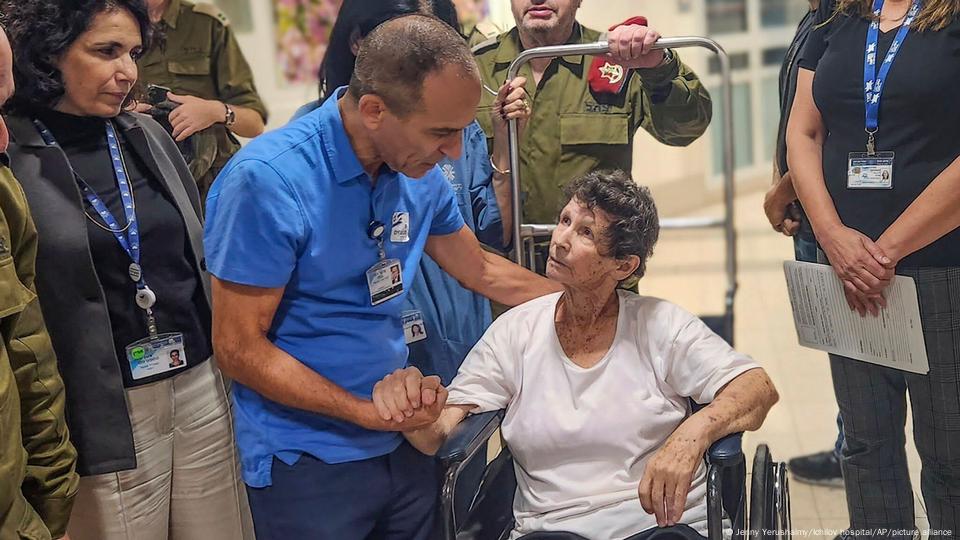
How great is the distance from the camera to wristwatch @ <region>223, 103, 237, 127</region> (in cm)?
286

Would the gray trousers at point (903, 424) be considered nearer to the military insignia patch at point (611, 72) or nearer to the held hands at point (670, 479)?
the held hands at point (670, 479)

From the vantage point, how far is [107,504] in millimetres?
1998

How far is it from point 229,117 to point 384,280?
1.21 metres

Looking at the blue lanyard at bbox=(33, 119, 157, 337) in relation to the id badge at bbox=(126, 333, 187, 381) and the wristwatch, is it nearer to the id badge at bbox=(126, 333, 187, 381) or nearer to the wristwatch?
the id badge at bbox=(126, 333, 187, 381)

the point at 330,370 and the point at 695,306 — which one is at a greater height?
the point at 330,370

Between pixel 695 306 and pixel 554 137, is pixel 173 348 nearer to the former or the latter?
pixel 554 137

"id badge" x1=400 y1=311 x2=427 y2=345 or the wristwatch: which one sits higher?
the wristwatch

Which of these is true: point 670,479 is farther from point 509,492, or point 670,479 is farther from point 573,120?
point 573,120

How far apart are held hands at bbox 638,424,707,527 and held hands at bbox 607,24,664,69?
889 mm

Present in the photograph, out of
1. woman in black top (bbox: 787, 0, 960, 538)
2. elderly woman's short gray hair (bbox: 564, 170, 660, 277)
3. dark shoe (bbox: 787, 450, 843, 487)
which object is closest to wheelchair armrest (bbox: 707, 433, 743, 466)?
elderly woman's short gray hair (bbox: 564, 170, 660, 277)

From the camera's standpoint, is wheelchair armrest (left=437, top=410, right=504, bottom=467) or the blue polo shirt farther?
wheelchair armrest (left=437, top=410, right=504, bottom=467)

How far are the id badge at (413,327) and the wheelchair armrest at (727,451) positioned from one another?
0.74m

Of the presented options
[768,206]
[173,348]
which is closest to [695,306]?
[768,206]

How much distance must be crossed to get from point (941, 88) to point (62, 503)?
1801 millimetres
